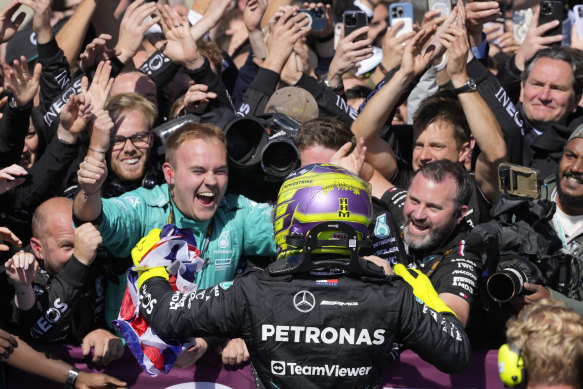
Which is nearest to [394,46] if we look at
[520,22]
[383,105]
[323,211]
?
[383,105]

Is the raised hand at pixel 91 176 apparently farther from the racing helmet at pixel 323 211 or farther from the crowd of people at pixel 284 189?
the racing helmet at pixel 323 211

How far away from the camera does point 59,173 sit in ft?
17.7

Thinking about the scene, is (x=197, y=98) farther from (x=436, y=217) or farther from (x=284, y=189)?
(x=284, y=189)

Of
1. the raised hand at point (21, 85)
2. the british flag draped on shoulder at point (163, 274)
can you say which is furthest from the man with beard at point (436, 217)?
the raised hand at point (21, 85)

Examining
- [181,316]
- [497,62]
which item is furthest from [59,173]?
[497,62]

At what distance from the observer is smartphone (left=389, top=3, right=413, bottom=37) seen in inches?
273

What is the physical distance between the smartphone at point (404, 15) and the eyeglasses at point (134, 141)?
2.45 metres

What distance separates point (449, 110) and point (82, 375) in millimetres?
3126

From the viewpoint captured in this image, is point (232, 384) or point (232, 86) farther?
point (232, 86)

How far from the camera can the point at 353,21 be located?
6.79 m

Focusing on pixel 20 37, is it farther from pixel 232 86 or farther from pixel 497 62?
pixel 497 62

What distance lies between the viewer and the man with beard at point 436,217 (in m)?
5.12

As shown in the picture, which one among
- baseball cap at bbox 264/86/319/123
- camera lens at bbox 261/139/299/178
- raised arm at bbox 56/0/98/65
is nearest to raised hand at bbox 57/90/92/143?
camera lens at bbox 261/139/299/178

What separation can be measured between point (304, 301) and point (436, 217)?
1.83 metres
